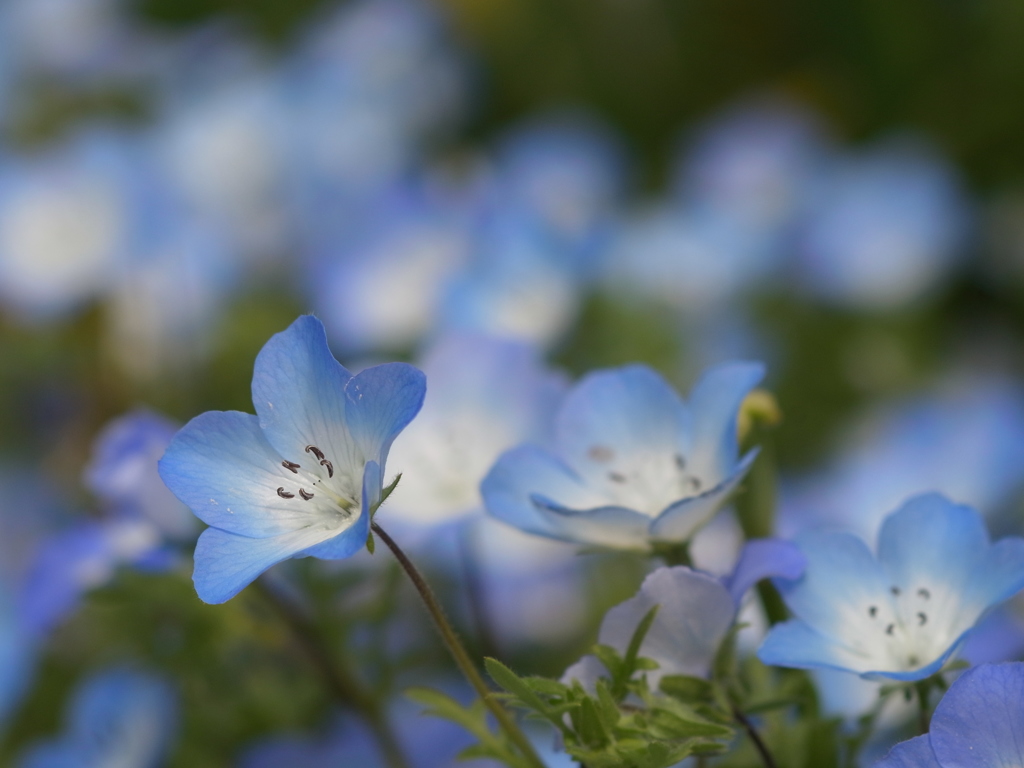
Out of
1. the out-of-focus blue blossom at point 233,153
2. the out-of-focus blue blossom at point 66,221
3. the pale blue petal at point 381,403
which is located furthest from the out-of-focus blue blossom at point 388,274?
the pale blue petal at point 381,403

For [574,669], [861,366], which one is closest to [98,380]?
[861,366]

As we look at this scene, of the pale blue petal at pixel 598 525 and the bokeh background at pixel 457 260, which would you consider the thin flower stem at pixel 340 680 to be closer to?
the bokeh background at pixel 457 260

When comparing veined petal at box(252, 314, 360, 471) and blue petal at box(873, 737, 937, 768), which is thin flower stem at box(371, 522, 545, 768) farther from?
blue petal at box(873, 737, 937, 768)

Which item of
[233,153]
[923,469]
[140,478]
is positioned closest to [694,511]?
[140,478]

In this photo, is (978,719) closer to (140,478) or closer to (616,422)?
(616,422)

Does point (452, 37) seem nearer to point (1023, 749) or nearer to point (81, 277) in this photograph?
point (81, 277)
